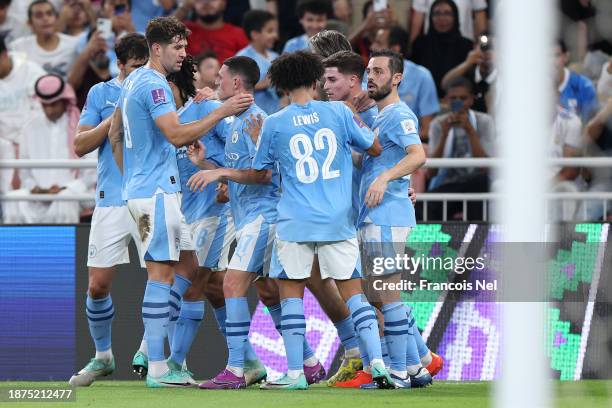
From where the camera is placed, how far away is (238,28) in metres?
11.8

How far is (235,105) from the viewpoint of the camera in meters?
7.51

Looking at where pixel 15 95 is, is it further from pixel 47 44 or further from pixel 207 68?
pixel 207 68

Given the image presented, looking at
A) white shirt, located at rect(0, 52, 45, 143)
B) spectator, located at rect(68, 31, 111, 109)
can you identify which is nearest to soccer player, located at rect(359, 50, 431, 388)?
spectator, located at rect(68, 31, 111, 109)

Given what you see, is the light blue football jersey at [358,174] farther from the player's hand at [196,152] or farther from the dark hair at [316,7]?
the dark hair at [316,7]

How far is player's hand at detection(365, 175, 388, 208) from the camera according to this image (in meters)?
7.34

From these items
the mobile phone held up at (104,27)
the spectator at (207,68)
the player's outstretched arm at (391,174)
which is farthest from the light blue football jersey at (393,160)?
the mobile phone held up at (104,27)

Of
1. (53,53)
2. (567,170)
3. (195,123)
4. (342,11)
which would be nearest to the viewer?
(195,123)

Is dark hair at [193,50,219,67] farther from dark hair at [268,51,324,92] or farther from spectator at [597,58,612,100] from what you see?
spectator at [597,58,612,100]

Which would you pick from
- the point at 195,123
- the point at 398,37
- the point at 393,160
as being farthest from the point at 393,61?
the point at 398,37

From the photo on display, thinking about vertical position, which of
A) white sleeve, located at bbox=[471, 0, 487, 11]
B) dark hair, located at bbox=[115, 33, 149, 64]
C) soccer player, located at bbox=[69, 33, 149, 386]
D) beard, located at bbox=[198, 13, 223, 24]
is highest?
white sleeve, located at bbox=[471, 0, 487, 11]

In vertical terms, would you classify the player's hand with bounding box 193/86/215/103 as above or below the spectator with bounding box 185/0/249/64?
below

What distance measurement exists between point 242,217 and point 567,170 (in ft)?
8.06

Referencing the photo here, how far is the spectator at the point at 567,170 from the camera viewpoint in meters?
7.62

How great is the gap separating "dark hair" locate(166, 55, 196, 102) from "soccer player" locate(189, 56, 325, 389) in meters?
0.50
